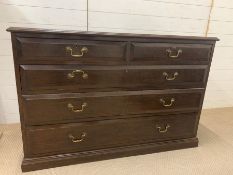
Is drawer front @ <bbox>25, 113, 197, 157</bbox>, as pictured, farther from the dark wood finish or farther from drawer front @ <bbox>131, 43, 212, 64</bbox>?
drawer front @ <bbox>131, 43, 212, 64</bbox>

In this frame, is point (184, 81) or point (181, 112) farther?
point (181, 112)

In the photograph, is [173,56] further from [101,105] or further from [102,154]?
[102,154]

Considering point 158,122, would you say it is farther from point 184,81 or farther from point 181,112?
point 184,81

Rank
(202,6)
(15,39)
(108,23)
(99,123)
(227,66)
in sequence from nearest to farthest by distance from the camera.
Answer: (15,39), (99,123), (108,23), (202,6), (227,66)

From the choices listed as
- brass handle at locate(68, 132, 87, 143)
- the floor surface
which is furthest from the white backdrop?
brass handle at locate(68, 132, 87, 143)

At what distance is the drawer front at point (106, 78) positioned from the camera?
4.17ft

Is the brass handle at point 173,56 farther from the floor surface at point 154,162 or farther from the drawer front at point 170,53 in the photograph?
the floor surface at point 154,162

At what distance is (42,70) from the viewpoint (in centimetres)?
126

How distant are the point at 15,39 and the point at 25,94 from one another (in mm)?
331

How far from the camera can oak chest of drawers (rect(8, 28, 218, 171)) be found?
126cm

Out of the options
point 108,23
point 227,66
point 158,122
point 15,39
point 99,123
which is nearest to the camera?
point 15,39

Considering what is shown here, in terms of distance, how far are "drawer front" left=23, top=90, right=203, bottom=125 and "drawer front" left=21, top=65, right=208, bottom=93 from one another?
0.17 feet

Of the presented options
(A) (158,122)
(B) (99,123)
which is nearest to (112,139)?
(B) (99,123)

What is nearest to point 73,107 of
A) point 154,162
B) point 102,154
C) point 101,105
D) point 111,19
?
point 101,105
